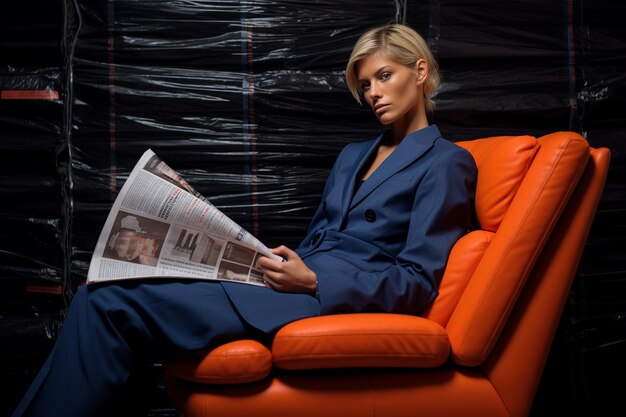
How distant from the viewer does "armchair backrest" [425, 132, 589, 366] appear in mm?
1179

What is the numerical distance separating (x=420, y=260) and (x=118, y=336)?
2.22ft

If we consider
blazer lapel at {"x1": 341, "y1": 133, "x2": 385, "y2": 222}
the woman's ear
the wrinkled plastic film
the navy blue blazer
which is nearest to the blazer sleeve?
the navy blue blazer

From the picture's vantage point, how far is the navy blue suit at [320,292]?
1.12 meters

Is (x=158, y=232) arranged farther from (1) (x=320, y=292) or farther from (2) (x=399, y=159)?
(2) (x=399, y=159)

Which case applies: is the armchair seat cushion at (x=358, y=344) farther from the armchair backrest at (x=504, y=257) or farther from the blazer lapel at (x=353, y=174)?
the blazer lapel at (x=353, y=174)

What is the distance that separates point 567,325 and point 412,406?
3.46ft

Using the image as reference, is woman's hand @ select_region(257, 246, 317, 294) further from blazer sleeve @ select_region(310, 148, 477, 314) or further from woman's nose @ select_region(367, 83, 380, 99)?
woman's nose @ select_region(367, 83, 380, 99)

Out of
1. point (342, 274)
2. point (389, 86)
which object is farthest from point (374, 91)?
point (342, 274)

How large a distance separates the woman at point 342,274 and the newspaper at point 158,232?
39 millimetres

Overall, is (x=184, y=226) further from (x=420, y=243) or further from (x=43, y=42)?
(x=43, y=42)

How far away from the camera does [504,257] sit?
118 cm

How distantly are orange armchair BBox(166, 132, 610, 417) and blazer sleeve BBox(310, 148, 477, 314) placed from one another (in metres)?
0.06

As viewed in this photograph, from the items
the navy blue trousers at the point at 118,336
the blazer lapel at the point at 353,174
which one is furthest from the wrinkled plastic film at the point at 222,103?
the navy blue trousers at the point at 118,336

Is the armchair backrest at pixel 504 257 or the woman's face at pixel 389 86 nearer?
the armchair backrest at pixel 504 257
